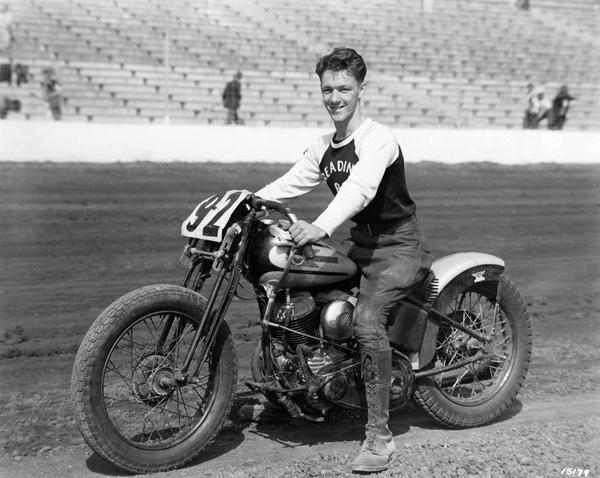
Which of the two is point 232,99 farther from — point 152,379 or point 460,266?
point 152,379

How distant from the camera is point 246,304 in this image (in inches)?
293

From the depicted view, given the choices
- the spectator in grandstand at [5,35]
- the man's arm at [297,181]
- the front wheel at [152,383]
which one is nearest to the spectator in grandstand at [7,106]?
the spectator in grandstand at [5,35]

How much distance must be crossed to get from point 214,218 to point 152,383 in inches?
33.4

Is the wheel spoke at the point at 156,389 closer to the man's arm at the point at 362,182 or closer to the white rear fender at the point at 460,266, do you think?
the man's arm at the point at 362,182

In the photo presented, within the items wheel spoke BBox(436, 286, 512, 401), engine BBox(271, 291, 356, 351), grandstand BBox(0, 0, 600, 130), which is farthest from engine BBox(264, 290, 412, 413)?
grandstand BBox(0, 0, 600, 130)

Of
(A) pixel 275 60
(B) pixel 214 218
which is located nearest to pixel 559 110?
(A) pixel 275 60

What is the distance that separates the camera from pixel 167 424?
14.3 feet

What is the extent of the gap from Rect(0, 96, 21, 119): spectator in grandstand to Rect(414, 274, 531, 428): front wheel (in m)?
13.9

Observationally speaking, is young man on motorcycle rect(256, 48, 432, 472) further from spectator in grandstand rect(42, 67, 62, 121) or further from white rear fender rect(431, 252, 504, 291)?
spectator in grandstand rect(42, 67, 62, 121)

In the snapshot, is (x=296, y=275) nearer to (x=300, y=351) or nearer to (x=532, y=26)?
(x=300, y=351)

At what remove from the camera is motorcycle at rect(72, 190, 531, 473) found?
3.87m

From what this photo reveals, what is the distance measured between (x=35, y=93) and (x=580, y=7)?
21.0 meters

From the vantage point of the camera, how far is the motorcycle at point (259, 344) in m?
3.87

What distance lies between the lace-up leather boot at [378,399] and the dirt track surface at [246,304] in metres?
0.12
